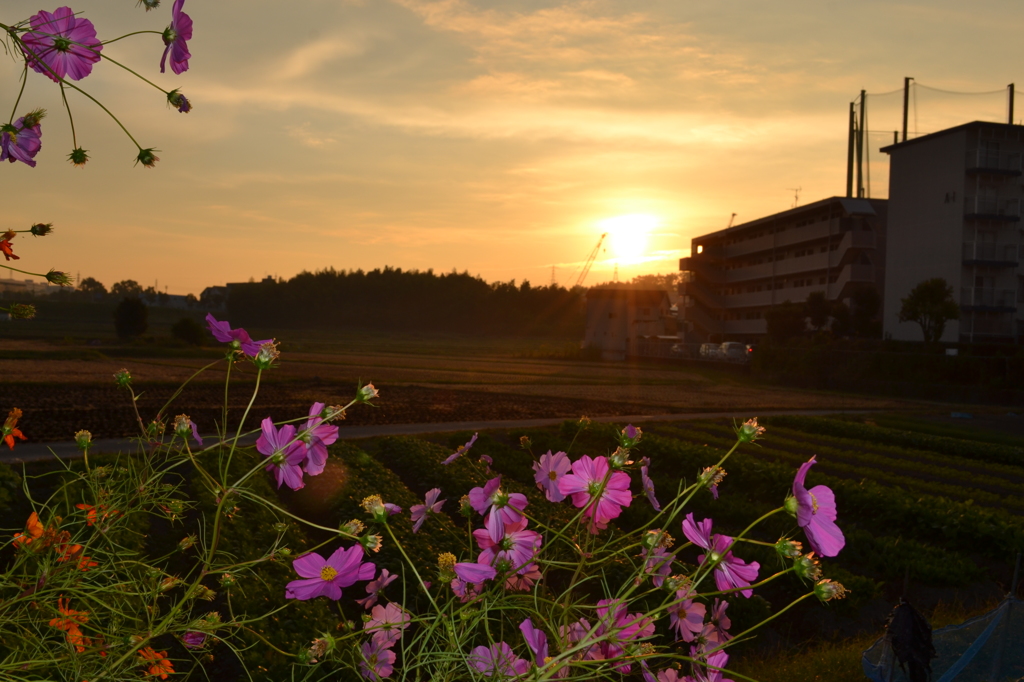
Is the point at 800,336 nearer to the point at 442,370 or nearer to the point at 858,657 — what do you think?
the point at 442,370

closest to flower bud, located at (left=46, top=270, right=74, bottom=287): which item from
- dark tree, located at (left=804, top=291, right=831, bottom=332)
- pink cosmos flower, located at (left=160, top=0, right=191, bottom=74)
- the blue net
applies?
pink cosmos flower, located at (left=160, top=0, right=191, bottom=74)

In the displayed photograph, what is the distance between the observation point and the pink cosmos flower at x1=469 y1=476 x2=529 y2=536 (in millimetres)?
1701

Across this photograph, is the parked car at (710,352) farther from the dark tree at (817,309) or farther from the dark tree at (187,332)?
the dark tree at (187,332)

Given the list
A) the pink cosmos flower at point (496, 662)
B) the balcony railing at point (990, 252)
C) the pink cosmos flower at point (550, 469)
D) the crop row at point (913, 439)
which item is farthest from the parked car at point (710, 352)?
the pink cosmos flower at point (496, 662)

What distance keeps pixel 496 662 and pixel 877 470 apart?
12538mm

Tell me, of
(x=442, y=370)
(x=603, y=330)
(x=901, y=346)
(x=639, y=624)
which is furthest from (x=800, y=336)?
(x=639, y=624)

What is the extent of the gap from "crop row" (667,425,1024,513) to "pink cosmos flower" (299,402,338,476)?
8.92 metres

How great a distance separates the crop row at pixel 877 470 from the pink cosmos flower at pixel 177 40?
9302mm

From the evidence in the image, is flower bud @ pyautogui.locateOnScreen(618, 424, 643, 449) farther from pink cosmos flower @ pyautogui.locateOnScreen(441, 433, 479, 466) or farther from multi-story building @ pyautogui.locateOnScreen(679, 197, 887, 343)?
multi-story building @ pyautogui.locateOnScreen(679, 197, 887, 343)

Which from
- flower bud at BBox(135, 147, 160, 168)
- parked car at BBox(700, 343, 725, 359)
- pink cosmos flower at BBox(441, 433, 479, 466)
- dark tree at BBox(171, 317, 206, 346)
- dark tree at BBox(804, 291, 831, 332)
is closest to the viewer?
flower bud at BBox(135, 147, 160, 168)

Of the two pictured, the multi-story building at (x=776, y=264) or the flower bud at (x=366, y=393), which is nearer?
the flower bud at (x=366, y=393)

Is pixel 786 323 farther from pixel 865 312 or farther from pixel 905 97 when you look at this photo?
pixel 905 97

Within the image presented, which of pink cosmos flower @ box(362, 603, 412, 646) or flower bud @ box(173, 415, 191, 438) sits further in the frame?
pink cosmos flower @ box(362, 603, 412, 646)

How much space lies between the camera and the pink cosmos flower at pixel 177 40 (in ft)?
4.78
